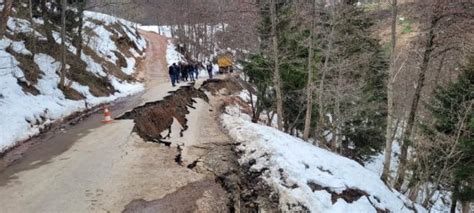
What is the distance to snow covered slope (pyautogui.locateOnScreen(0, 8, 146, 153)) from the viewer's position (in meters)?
14.1

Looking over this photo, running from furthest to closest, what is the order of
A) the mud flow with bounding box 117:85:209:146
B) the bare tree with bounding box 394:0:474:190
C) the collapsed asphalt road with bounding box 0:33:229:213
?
the mud flow with bounding box 117:85:209:146
the bare tree with bounding box 394:0:474:190
the collapsed asphalt road with bounding box 0:33:229:213

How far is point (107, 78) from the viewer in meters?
25.8

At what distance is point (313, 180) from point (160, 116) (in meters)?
9.46

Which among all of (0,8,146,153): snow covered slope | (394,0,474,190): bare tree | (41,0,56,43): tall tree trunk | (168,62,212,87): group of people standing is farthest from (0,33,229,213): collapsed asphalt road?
(168,62,212,87): group of people standing

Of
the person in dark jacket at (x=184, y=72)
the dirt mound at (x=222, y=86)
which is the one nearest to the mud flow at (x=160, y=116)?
the person in dark jacket at (x=184, y=72)

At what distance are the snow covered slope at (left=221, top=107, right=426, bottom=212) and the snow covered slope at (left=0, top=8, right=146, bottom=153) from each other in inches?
307

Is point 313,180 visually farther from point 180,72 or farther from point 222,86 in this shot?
point 222,86

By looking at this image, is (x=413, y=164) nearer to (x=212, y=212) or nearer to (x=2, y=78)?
(x=212, y=212)

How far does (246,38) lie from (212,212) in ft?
59.9

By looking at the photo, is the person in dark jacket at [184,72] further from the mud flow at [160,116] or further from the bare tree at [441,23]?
the bare tree at [441,23]

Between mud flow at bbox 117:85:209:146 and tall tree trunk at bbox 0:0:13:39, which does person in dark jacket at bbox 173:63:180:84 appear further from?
tall tree trunk at bbox 0:0:13:39

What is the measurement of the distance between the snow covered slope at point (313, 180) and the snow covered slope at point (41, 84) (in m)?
7.79

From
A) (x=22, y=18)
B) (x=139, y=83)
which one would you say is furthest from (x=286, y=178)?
(x=139, y=83)

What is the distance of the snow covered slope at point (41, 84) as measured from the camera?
46.4 feet
